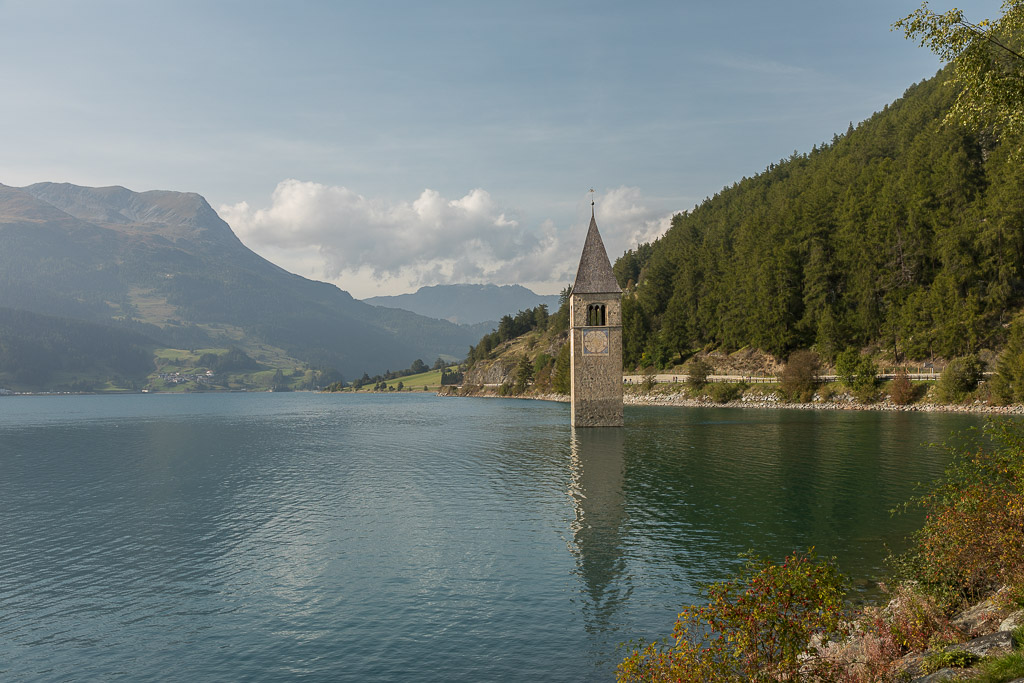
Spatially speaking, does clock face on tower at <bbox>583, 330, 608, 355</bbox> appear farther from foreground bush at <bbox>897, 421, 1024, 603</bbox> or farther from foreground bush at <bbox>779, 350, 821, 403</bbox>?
foreground bush at <bbox>897, 421, 1024, 603</bbox>

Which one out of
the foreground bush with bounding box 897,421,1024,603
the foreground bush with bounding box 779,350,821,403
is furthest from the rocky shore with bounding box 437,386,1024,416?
the foreground bush with bounding box 897,421,1024,603

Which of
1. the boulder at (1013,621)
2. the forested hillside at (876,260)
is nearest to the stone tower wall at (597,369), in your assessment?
the forested hillside at (876,260)

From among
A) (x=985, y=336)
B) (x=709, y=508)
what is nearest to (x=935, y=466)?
(x=709, y=508)

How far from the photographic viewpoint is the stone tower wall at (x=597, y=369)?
79688mm

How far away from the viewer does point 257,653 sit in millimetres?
18531

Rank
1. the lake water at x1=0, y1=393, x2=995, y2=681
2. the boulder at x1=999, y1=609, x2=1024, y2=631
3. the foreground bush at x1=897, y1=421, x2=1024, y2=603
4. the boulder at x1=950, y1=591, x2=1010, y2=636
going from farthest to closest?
the lake water at x1=0, y1=393, x2=995, y2=681 → the foreground bush at x1=897, y1=421, x2=1024, y2=603 → the boulder at x1=950, y1=591, x2=1010, y2=636 → the boulder at x1=999, y1=609, x2=1024, y2=631

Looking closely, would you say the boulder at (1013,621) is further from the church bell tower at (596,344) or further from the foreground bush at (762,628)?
the church bell tower at (596,344)

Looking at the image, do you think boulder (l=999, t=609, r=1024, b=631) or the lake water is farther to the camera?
the lake water

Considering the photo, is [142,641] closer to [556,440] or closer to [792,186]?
[556,440]

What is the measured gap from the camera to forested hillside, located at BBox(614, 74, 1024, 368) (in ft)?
324

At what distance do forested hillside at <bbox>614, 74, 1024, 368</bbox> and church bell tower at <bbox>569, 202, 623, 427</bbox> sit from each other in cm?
4722

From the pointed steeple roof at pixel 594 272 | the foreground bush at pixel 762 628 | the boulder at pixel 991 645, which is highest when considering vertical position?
the pointed steeple roof at pixel 594 272

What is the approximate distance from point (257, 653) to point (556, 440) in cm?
5499

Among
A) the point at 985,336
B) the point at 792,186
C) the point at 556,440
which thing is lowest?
the point at 556,440
